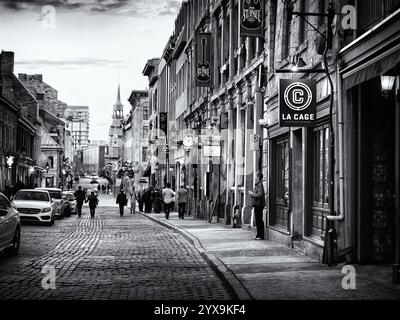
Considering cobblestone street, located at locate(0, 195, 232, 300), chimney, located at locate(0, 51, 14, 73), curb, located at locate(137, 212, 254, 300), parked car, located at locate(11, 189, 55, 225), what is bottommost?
cobblestone street, located at locate(0, 195, 232, 300)

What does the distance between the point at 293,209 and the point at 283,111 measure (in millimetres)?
3313

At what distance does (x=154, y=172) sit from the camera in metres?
62.7

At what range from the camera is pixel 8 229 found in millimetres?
14320

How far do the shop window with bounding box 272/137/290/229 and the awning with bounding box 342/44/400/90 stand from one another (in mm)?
5342

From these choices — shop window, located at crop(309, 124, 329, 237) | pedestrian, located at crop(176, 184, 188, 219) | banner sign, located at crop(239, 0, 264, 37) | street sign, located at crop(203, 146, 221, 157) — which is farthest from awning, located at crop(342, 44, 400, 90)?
pedestrian, located at crop(176, 184, 188, 219)

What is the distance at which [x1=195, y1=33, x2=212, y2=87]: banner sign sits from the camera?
31.0 meters

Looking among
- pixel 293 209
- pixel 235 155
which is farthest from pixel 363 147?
pixel 235 155

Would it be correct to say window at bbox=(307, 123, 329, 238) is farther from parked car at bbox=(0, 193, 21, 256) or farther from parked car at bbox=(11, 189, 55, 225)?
parked car at bbox=(11, 189, 55, 225)

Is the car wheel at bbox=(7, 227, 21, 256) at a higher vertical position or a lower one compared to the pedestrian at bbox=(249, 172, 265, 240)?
lower

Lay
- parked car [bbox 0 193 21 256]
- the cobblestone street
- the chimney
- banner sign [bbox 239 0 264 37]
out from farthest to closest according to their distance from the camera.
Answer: the chimney
banner sign [bbox 239 0 264 37]
parked car [bbox 0 193 21 256]
the cobblestone street

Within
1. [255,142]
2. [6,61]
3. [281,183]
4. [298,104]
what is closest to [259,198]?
[281,183]

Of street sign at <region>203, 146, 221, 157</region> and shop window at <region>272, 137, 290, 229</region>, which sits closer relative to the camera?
shop window at <region>272, 137, 290, 229</region>

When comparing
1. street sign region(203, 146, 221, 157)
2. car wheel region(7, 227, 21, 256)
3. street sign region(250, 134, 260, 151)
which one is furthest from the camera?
street sign region(203, 146, 221, 157)
